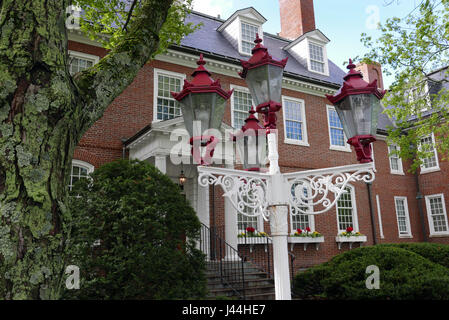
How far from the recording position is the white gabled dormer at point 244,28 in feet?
51.8

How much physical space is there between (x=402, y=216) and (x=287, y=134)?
9248 millimetres

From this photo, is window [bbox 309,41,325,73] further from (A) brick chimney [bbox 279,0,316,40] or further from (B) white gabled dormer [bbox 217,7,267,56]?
(B) white gabled dormer [bbox 217,7,267,56]

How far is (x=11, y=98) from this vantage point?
248 cm

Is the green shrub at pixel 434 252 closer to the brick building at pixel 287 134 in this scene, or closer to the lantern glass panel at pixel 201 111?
the brick building at pixel 287 134

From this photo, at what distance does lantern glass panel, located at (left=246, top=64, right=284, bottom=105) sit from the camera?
3.77 m

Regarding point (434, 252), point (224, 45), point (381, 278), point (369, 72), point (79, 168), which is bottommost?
point (381, 278)

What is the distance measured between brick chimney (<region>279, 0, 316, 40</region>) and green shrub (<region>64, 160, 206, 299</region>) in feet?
54.8

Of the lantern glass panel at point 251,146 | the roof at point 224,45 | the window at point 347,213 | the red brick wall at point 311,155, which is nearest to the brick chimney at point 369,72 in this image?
the roof at point 224,45

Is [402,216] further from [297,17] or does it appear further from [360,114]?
[360,114]

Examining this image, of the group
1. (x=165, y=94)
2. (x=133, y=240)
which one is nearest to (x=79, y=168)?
(x=165, y=94)

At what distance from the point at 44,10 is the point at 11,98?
77cm

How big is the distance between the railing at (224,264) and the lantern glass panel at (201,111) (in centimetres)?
584

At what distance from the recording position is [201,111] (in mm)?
3564
